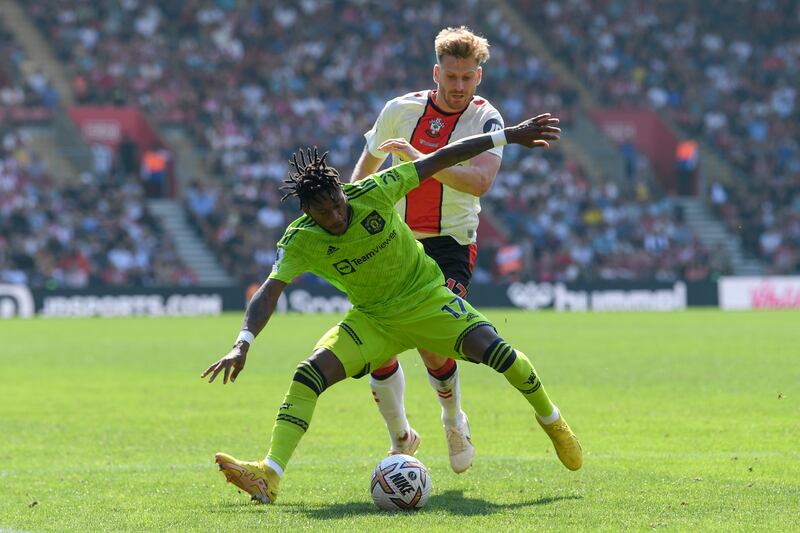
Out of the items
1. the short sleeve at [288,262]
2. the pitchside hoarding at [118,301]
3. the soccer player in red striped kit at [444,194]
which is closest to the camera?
the short sleeve at [288,262]

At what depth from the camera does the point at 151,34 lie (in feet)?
132

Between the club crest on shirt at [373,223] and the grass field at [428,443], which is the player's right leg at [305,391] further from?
the club crest on shirt at [373,223]

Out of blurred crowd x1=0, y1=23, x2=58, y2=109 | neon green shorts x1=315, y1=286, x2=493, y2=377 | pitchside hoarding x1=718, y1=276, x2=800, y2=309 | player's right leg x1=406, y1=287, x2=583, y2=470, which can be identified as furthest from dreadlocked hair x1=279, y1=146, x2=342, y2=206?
blurred crowd x1=0, y1=23, x2=58, y2=109

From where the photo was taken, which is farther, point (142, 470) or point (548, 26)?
point (548, 26)

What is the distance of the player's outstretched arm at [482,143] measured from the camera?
7.73 m

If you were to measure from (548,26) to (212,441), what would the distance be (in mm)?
37398

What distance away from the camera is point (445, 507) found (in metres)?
7.20

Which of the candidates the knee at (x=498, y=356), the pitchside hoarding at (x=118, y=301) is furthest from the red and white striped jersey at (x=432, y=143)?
the pitchside hoarding at (x=118, y=301)

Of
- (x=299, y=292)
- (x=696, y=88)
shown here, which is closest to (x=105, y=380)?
(x=299, y=292)

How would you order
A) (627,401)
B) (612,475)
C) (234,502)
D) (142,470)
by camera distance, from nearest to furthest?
(234,502)
(612,475)
(142,470)
(627,401)

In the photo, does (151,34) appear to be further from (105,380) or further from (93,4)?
(105,380)

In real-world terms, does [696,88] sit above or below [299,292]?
above

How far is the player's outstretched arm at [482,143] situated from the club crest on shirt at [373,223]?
1.25 ft

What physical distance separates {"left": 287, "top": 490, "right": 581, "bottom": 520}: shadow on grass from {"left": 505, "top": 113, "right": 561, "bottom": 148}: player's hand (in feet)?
6.87
